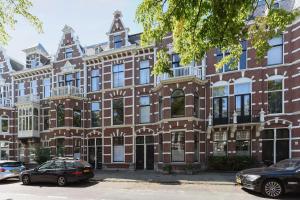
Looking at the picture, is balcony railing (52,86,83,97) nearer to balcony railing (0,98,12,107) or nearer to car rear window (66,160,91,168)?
balcony railing (0,98,12,107)

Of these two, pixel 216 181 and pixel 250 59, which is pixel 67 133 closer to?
pixel 216 181

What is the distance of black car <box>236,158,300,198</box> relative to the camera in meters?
11.5

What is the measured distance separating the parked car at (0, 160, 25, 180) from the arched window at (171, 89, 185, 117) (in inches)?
449

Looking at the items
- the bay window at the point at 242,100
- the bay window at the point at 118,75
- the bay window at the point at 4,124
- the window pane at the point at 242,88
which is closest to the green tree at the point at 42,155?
the bay window at the point at 4,124

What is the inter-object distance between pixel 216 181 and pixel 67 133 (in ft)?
49.2

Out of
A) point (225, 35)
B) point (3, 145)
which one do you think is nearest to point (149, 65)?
point (225, 35)

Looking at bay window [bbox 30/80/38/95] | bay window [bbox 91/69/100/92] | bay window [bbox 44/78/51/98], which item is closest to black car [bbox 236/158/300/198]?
bay window [bbox 91/69/100/92]

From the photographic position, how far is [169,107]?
21.4 m

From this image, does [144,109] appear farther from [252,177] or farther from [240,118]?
[252,177]

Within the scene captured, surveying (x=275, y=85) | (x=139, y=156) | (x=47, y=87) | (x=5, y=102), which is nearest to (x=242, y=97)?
(x=275, y=85)

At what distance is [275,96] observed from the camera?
20.0 meters

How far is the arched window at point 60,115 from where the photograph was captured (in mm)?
26312

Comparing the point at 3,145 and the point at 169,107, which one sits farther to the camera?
the point at 3,145

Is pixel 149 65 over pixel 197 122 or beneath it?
over
